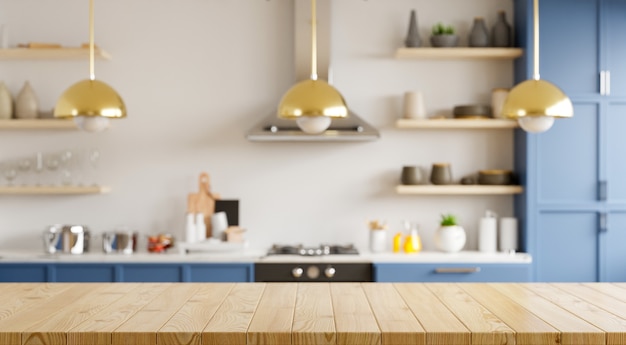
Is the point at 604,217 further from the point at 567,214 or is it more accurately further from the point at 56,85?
the point at 56,85

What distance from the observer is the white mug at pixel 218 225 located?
5.48m

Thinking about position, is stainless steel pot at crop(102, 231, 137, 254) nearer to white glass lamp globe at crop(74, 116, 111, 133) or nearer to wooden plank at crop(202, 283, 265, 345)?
white glass lamp globe at crop(74, 116, 111, 133)

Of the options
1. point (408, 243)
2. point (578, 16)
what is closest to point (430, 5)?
point (578, 16)

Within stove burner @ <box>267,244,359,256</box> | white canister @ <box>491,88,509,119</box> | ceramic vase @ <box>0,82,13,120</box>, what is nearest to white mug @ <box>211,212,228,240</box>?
stove burner @ <box>267,244,359,256</box>

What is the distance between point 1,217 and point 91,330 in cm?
367

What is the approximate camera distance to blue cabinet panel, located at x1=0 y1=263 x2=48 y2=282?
511cm

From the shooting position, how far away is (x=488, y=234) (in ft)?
18.0

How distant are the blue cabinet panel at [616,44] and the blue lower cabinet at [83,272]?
339 centimetres

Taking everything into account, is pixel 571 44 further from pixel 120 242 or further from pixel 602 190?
pixel 120 242

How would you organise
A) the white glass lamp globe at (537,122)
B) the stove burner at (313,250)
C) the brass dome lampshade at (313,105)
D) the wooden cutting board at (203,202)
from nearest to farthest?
the brass dome lampshade at (313,105) < the white glass lamp globe at (537,122) < the stove burner at (313,250) < the wooden cutting board at (203,202)

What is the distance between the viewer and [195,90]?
5.68m

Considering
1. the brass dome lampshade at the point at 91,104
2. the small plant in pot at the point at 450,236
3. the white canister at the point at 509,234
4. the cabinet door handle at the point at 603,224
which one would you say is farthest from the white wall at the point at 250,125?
the brass dome lampshade at the point at 91,104

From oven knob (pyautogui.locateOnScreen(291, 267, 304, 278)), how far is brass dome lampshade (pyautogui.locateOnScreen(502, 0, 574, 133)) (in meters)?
2.09

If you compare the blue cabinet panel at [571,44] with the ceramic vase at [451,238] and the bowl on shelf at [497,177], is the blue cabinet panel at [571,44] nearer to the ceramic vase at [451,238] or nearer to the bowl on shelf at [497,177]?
the bowl on shelf at [497,177]
